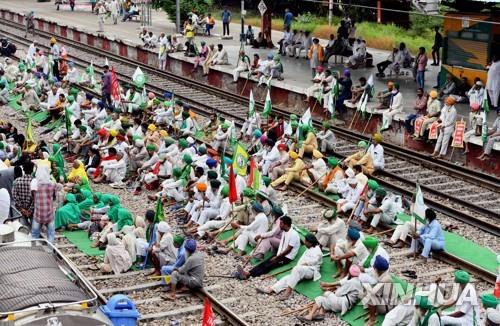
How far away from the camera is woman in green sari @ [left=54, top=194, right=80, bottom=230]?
15.9 meters

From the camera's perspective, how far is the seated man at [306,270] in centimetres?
1314

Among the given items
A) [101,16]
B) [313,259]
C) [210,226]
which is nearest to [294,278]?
[313,259]

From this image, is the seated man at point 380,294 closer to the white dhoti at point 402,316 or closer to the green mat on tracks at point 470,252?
the white dhoti at point 402,316

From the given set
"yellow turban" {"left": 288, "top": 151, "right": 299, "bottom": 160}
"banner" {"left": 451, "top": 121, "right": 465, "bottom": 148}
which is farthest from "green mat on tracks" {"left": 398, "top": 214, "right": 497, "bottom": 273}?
"banner" {"left": 451, "top": 121, "right": 465, "bottom": 148}

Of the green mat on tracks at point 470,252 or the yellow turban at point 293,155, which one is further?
the yellow turban at point 293,155

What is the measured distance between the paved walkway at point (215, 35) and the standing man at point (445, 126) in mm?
2763

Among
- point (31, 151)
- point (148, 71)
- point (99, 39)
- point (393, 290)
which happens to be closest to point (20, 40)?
point (99, 39)

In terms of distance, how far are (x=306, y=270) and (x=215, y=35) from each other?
29238 mm

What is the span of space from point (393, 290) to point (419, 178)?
7713 millimetres

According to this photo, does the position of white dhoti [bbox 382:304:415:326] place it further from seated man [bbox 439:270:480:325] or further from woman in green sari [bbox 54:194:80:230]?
woman in green sari [bbox 54:194:80:230]

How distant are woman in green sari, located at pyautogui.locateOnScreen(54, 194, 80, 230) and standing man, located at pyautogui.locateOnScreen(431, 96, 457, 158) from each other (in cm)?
878

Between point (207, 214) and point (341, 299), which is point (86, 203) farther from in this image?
point (341, 299)

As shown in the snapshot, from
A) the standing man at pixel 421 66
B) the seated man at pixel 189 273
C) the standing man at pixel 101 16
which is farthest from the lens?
the standing man at pixel 101 16

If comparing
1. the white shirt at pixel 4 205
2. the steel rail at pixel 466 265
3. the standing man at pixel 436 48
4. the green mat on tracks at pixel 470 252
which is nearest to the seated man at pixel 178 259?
the white shirt at pixel 4 205
